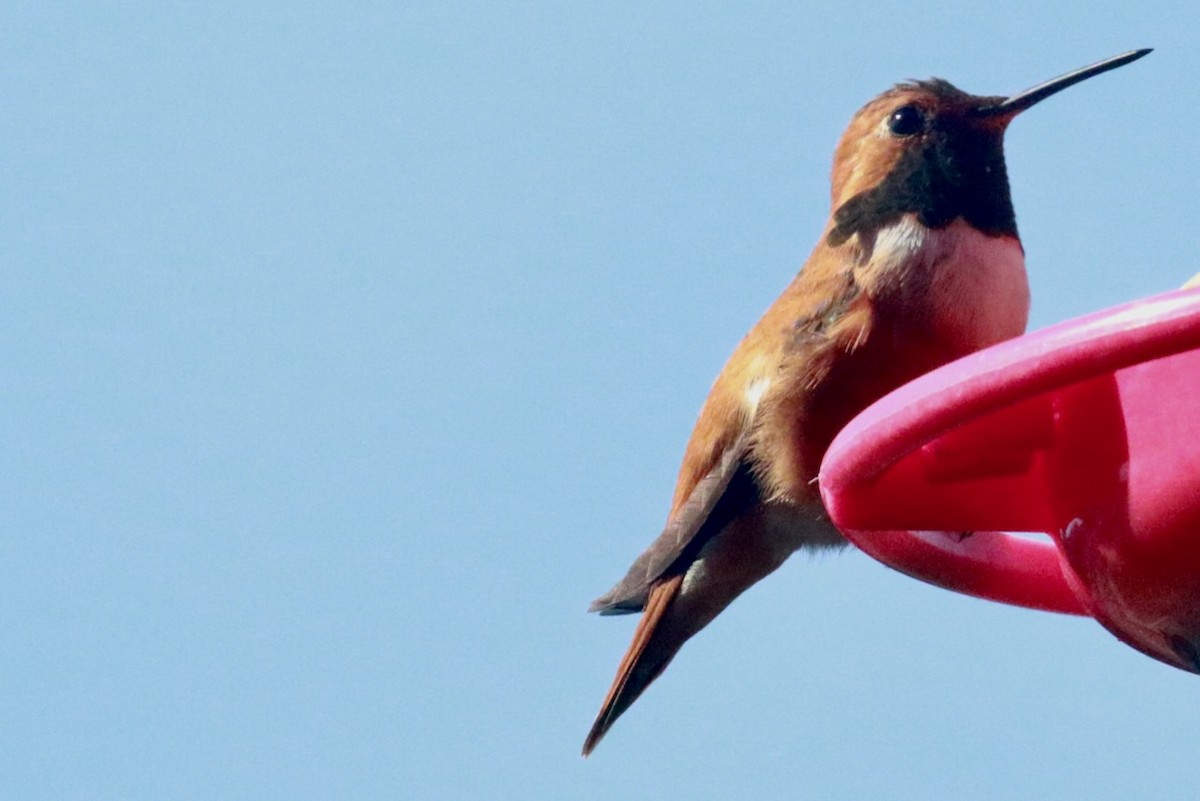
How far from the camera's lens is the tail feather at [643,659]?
4.37 m

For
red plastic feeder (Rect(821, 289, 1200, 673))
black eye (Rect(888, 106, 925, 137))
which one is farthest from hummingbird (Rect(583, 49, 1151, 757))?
red plastic feeder (Rect(821, 289, 1200, 673))

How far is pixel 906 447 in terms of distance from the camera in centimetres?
227

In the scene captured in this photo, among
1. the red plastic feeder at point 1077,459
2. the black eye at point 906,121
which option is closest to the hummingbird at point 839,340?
the black eye at point 906,121

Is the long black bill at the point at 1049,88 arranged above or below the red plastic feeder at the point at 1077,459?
above

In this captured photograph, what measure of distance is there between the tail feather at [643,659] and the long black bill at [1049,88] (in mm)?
1394

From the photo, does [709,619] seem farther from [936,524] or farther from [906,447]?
[906,447]

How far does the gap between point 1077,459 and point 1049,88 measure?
1676mm

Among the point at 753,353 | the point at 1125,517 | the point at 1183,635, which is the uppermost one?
the point at 753,353

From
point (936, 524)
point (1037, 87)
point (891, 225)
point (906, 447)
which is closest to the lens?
point (906, 447)

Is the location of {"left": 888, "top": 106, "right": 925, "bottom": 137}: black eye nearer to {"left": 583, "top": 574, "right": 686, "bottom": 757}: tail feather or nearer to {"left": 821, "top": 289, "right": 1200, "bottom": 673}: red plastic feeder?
{"left": 583, "top": 574, "right": 686, "bottom": 757}: tail feather

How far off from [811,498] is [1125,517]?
1.84 metres

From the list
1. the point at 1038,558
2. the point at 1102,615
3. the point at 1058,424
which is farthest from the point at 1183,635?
the point at 1038,558

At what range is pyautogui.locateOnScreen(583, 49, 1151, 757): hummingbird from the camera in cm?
405

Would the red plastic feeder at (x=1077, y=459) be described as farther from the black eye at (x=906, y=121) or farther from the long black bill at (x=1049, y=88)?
the black eye at (x=906, y=121)
